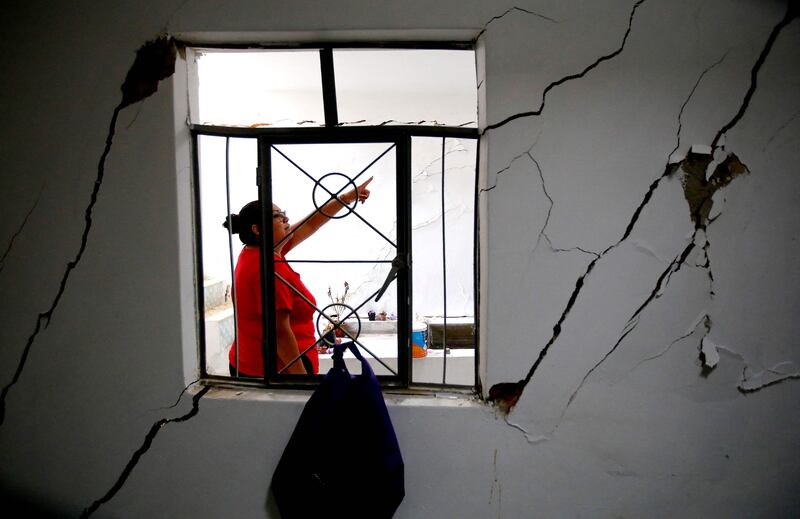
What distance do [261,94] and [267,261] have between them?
1.92m

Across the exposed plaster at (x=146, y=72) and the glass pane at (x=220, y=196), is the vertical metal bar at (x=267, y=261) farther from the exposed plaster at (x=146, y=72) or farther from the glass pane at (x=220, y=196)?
the glass pane at (x=220, y=196)

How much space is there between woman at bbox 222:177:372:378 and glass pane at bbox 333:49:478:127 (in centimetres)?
120

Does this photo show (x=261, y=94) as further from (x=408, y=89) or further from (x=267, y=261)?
(x=267, y=261)

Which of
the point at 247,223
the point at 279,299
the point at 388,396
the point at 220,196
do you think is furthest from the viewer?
the point at 220,196

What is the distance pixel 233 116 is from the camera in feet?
8.33

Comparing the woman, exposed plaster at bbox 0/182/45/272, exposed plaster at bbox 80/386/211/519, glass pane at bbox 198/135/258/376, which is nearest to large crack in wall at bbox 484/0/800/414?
the woman

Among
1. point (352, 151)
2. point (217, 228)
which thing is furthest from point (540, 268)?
point (217, 228)

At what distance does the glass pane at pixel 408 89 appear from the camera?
226cm

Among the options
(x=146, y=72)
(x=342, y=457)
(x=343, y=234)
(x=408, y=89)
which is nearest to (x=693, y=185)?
(x=342, y=457)

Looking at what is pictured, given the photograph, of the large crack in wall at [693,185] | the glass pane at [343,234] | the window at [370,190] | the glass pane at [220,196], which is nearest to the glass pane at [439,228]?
the window at [370,190]

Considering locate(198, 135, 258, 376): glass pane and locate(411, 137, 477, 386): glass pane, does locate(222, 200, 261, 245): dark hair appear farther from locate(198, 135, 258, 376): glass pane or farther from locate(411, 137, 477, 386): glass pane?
locate(411, 137, 477, 386): glass pane

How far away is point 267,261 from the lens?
1.09m

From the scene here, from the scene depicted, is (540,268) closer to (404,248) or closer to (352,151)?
(404,248)

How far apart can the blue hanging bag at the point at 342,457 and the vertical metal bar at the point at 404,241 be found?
0.14 meters
